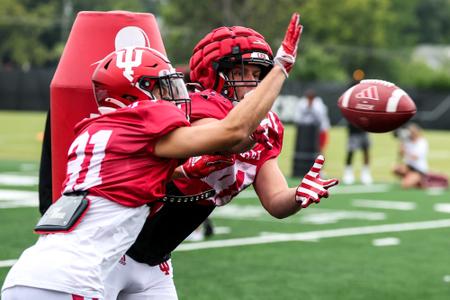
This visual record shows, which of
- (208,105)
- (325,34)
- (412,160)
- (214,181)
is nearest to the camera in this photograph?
(208,105)

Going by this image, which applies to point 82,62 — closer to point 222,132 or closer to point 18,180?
point 222,132

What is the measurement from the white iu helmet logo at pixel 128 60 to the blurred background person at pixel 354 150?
47.4 ft

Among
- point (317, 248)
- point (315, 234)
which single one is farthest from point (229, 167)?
point (315, 234)

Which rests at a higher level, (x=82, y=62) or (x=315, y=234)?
(x=82, y=62)

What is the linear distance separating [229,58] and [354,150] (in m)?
14.7

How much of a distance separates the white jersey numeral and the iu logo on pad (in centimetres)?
177

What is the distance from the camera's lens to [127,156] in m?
3.92

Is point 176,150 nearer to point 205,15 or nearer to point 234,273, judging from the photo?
point 234,273

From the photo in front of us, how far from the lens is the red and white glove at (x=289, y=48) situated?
410cm

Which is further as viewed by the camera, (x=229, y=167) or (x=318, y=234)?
(x=318, y=234)

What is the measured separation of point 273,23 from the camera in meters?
47.5

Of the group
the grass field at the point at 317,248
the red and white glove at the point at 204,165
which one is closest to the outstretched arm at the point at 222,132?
the red and white glove at the point at 204,165

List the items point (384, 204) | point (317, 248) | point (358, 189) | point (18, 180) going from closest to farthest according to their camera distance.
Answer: point (317, 248) < point (384, 204) < point (18, 180) < point (358, 189)

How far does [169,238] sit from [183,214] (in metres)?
0.13
